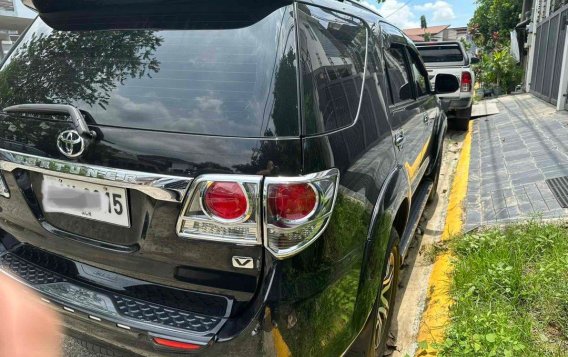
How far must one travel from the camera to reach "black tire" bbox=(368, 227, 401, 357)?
2061 mm

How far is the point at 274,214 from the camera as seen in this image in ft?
4.63

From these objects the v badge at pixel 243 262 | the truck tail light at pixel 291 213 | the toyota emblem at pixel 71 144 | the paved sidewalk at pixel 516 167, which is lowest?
the paved sidewalk at pixel 516 167

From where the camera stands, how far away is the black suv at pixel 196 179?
56.9 inches

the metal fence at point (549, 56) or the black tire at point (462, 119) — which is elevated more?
the metal fence at point (549, 56)

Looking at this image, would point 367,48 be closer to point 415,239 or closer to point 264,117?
point 264,117

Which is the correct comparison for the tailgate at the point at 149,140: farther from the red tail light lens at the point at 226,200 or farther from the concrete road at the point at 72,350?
the concrete road at the point at 72,350

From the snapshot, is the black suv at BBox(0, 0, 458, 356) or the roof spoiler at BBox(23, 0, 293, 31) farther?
the roof spoiler at BBox(23, 0, 293, 31)

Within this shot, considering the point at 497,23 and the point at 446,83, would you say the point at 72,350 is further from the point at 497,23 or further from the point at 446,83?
the point at 497,23

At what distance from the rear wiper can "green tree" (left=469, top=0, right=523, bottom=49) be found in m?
27.1

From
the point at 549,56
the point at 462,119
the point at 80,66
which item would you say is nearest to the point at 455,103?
the point at 462,119

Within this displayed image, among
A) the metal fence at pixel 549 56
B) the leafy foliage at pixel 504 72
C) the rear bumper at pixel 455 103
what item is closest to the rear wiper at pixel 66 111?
the rear bumper at pixel 455 103

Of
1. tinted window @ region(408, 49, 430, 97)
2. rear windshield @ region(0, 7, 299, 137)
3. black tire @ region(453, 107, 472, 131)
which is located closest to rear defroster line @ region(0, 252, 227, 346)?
rear windshield @ region(0, 7, 299, 137)

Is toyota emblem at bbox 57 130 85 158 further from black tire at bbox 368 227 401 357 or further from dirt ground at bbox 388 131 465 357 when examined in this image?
dirt ground at bbox 388 131 465 357

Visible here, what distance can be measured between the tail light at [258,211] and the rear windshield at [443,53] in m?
9.29
